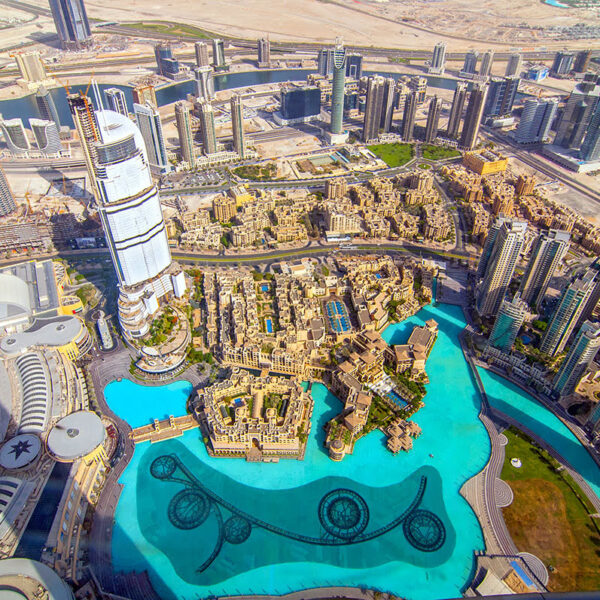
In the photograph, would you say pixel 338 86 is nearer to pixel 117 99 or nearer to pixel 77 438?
pixel 117 99

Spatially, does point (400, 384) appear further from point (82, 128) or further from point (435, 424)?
point (82, 128)

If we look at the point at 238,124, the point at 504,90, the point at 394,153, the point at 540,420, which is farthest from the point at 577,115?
the point at 540,420

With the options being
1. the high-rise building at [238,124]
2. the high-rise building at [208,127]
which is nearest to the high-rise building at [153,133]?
the high-rise building at [208,127]

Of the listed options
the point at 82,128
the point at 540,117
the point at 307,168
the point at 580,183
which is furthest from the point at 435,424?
the point at 540,117

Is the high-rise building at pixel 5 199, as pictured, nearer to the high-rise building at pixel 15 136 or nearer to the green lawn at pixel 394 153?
the high-rise building at pixel 15 136

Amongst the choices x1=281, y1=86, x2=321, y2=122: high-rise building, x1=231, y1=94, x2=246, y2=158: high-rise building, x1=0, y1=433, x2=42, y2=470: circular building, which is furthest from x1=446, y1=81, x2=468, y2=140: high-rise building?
x1=0, y1=433, x2=42, y2=470: circular building

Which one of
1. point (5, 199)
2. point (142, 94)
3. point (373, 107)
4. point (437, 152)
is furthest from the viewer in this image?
point (437, 152)
